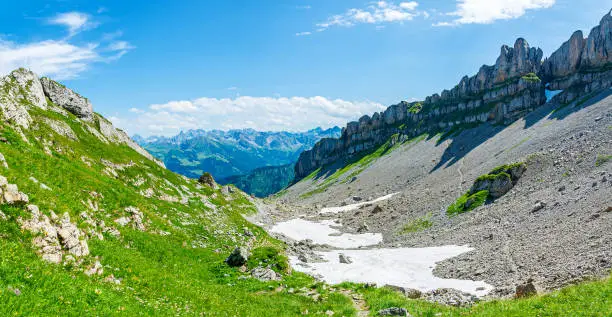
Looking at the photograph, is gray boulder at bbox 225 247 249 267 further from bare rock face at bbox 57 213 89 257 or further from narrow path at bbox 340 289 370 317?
bare rock face at bbox 57 213 89 257

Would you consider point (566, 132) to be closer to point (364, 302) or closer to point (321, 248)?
point (321, 248)

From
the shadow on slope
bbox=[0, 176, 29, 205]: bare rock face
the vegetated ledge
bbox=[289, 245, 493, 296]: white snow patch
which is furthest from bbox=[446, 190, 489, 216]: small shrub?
bbox=[0, 176, 29, 205]: bare rock face

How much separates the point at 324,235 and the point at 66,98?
58010 millimetres

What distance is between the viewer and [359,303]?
73.3 ft

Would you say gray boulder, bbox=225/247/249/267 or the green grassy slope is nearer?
the green grassy slope

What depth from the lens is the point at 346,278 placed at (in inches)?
1480

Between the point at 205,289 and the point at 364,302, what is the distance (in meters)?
9.92

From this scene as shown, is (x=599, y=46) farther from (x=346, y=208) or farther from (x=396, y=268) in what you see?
(x=396, y=268)

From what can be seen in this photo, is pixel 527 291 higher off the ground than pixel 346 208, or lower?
higher

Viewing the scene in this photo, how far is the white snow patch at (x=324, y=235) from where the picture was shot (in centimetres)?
6838

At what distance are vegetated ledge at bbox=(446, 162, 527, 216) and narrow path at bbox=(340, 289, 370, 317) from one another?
162ft

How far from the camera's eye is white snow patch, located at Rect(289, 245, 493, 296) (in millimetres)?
33531

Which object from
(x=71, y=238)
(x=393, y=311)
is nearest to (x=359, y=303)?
(x=393, y=311)

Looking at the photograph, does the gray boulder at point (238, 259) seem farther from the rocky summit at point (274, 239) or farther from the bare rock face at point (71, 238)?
the bare rock face at point (71, 238)
